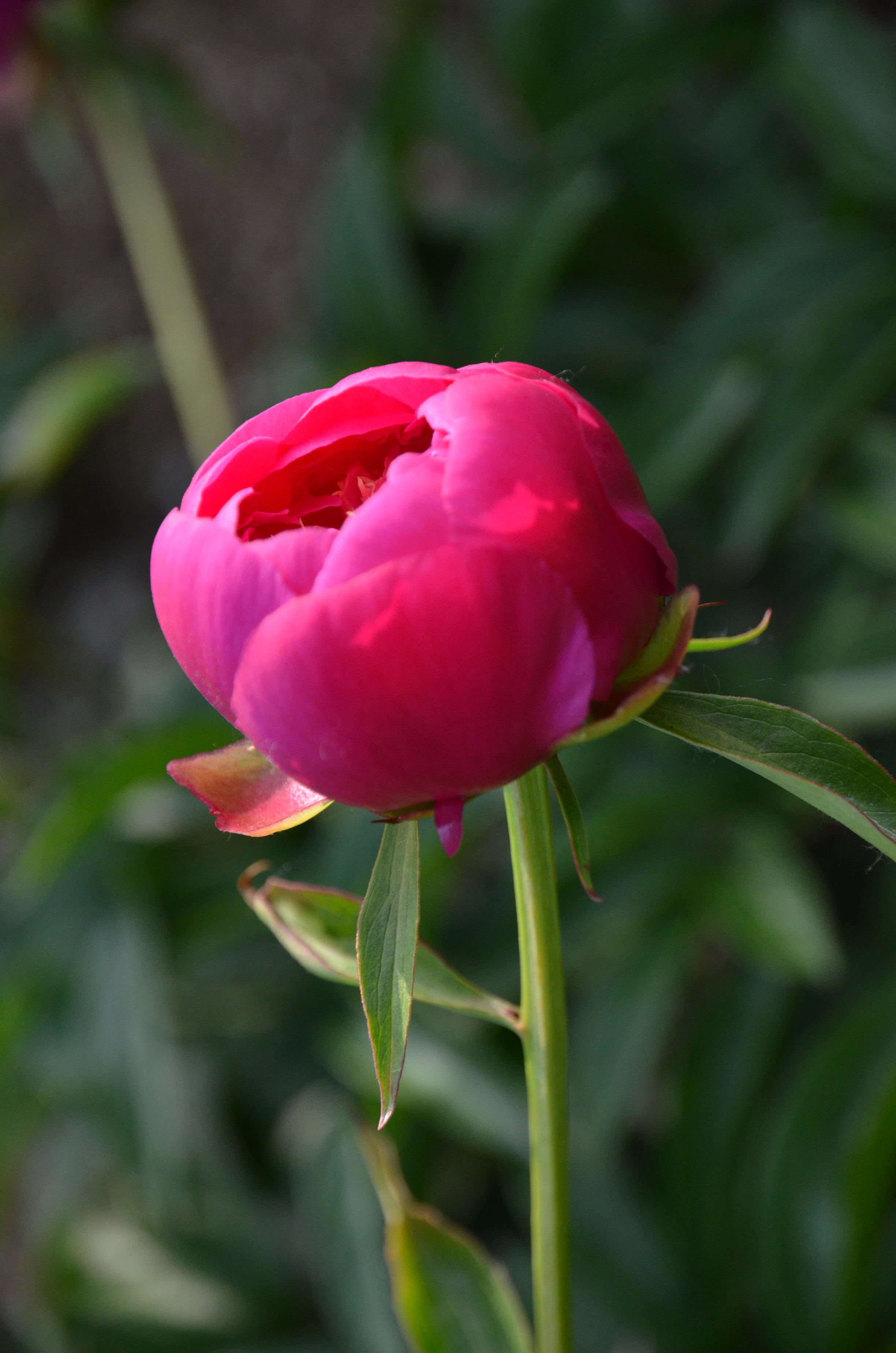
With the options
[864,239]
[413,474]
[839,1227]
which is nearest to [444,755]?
[413,474]

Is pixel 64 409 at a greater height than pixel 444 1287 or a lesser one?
greater

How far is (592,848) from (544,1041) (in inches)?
16.8

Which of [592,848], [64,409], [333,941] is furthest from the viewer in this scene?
[64,409]

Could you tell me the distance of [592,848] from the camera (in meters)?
0.65

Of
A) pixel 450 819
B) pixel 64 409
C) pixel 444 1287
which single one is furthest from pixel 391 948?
pixel 64 409

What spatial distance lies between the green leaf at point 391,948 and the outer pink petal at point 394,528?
0.17 feet

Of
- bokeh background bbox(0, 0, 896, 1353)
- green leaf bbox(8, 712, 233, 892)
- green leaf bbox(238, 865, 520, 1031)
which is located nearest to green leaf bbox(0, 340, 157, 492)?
bokeh background bbox(0, 0, 896, 1353)

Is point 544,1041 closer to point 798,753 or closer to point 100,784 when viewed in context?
point 798,753

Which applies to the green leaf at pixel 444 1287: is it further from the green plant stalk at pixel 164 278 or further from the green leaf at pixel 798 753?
the green plant stalk at pixel 164 278

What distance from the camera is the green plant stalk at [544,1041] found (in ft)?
0.71

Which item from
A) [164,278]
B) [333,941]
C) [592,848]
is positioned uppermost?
[164,278]

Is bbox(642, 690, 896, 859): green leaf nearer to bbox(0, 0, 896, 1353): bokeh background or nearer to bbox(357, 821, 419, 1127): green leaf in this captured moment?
bbox(357, 821, 419, 1127): green leaf

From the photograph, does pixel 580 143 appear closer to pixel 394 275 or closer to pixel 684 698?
pixel 394 275

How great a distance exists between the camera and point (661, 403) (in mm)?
717
